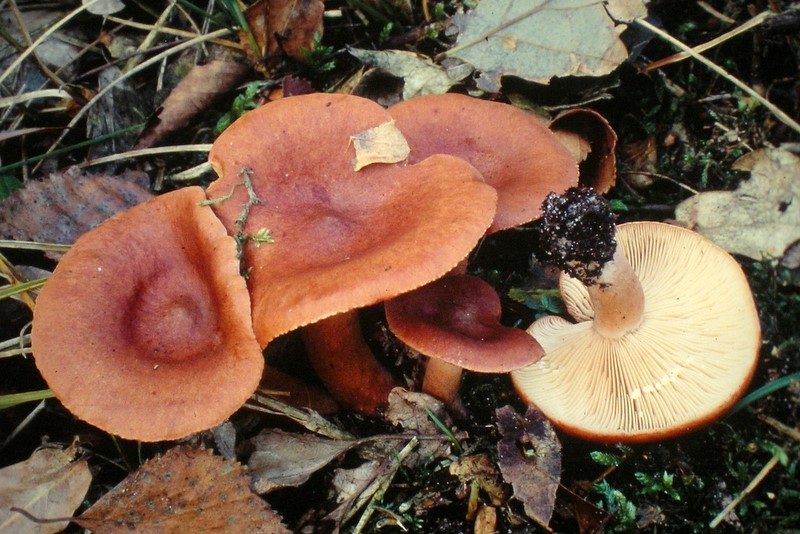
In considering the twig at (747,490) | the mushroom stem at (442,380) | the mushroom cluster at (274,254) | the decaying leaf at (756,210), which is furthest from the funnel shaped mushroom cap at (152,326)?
the decaying leaf at (756,210)

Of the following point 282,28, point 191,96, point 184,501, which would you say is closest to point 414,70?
point 282,28

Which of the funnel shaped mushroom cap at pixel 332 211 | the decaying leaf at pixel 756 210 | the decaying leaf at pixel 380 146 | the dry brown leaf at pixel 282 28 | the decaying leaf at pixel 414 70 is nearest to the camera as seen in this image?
the funnel shaped mushroom cap at pixel 332 211

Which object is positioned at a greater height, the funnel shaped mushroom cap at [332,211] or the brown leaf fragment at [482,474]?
the funnel shaped mushroom cap at [332,211]

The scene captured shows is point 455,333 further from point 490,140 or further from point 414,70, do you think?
point 414,70

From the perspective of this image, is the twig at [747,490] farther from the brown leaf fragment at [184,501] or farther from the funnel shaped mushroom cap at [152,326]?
the funnel shaped mushroom cap at [152,326]

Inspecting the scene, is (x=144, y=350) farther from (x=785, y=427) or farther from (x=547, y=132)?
(x=785, y=427)

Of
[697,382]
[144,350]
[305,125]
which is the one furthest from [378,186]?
[697,382]

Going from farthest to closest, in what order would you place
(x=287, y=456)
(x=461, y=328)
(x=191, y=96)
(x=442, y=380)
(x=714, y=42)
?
(x=191, y=96), (x=714, y=42), (x=442, y=380), (x=287, y=456), (x=461, y=328)
